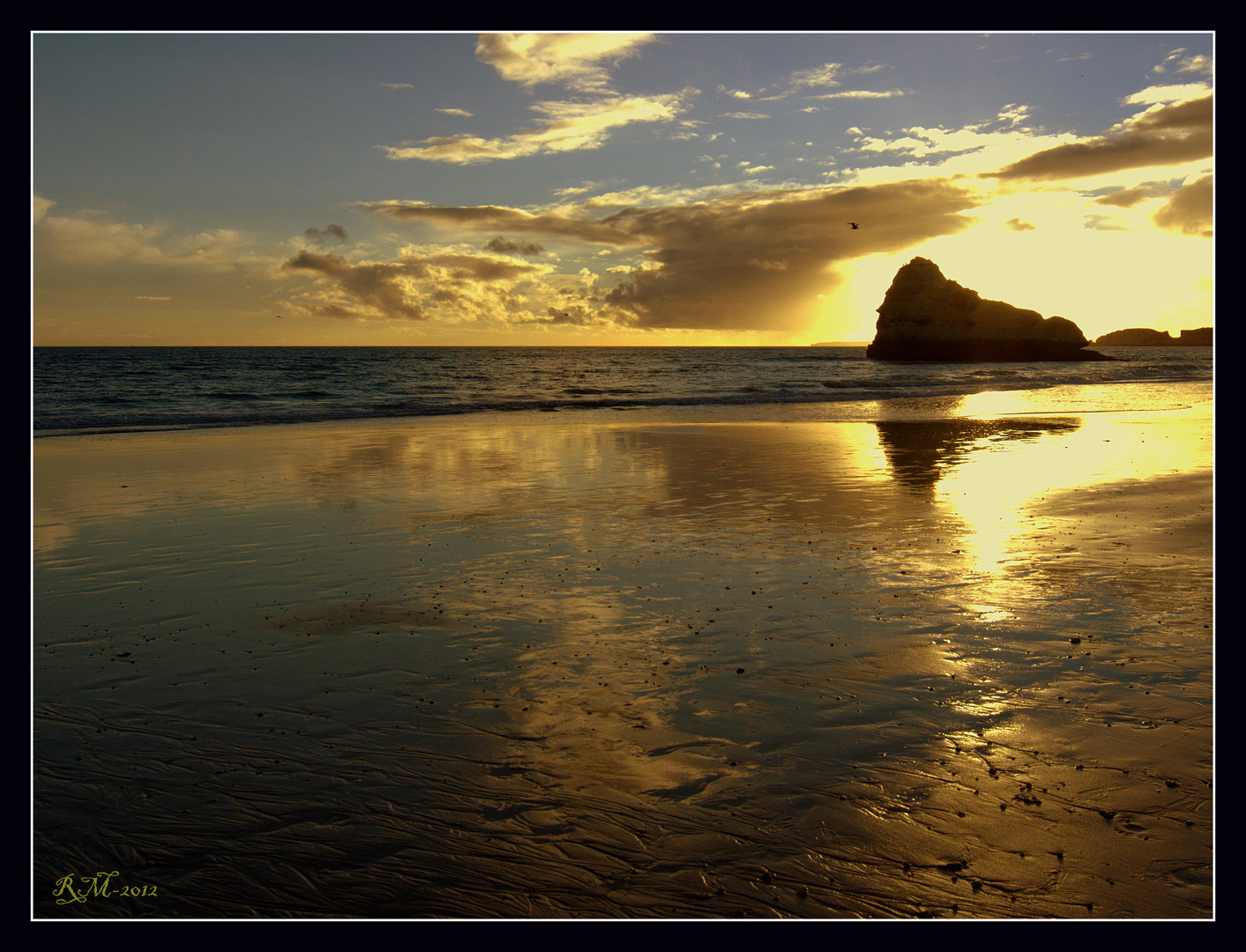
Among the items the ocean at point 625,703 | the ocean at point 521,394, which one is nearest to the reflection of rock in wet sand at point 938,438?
the ocean at point 625,703

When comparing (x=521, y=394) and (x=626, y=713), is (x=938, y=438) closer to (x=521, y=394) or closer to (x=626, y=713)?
(x=626, y=713)

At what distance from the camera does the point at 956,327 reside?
109 metres

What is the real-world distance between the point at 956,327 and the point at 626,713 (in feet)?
378

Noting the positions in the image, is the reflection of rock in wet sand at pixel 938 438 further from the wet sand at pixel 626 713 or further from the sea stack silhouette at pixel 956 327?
the sea stack silhouette at pixel 956 327

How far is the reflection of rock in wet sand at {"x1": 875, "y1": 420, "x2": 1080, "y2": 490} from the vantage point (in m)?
17.0

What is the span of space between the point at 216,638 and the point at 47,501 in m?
9.11

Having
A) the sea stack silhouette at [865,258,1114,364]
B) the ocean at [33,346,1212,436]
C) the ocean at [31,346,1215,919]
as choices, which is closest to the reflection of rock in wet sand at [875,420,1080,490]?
the ocean at [31,346,1215,919]

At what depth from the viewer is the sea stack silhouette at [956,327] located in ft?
348

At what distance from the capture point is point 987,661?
6625 millimetres

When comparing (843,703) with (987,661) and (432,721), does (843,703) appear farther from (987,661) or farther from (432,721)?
(432,721)

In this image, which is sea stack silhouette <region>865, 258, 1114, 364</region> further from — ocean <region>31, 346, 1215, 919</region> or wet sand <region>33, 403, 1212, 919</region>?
wet sand <region>33, 403, 1212, 919</region>

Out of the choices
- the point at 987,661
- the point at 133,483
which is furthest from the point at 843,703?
the point at 133,483

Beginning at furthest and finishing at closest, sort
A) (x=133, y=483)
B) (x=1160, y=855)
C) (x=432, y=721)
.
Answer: (x=133, y=483) → (x=432, y=721) → (x=1160, y=855)

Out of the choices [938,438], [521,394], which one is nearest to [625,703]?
[938,438]
